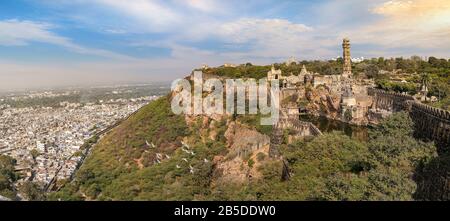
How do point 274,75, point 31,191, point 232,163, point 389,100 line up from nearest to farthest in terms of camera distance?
point 31,191 → point 232,163 → point 389,100 → point 274,75

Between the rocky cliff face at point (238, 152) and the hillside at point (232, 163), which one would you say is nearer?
the hillside at point (232, 163)

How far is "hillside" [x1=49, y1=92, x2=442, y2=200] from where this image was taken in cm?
957

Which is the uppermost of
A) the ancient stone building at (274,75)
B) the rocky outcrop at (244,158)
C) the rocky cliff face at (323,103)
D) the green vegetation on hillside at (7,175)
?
the ancient stone building at (274,75)

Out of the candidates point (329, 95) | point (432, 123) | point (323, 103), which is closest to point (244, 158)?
point (432, 123)

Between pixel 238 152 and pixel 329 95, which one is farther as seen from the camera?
pixel 329 95

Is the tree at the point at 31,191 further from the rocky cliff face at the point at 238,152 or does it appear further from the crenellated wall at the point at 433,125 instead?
the crenellated wall at the point at 433,125

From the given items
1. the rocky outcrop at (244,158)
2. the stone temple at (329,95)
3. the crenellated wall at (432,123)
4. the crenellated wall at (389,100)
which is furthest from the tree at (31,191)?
the crenellated wall at (389,100)

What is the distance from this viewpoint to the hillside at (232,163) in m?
9.57

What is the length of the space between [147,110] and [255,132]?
15005 millimetres

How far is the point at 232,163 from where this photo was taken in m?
19.9

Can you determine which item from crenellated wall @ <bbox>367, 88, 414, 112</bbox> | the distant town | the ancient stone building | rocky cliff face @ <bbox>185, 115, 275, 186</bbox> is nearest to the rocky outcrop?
rocky cliff face @ <bbox>185, 115, 275, 186</bbox>

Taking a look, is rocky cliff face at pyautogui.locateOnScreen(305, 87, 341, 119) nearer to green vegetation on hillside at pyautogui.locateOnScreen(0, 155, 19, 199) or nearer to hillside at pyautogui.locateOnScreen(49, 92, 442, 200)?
hillside at pyautogui.locateOnScreen(49, 92, 442, 200)

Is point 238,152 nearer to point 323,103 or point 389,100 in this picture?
point 389,100
